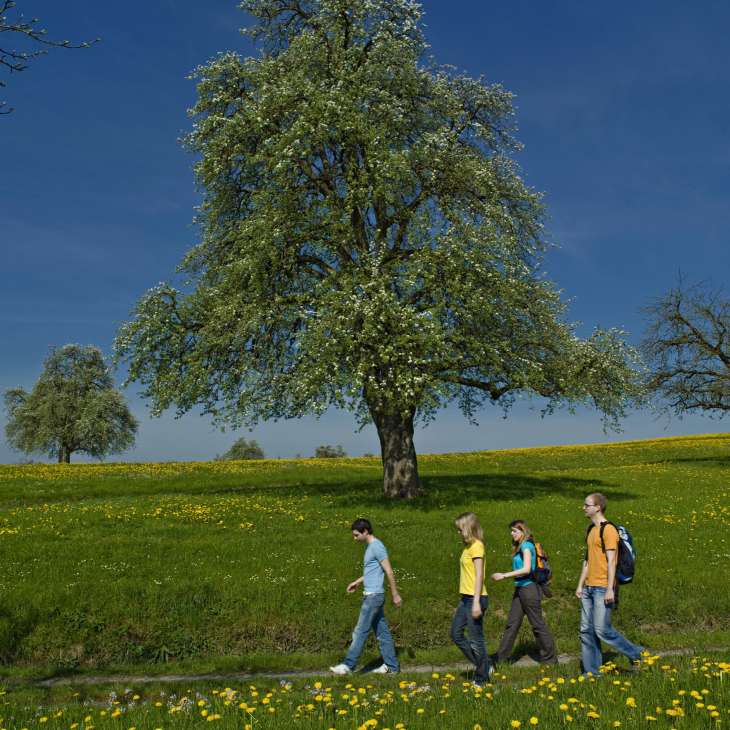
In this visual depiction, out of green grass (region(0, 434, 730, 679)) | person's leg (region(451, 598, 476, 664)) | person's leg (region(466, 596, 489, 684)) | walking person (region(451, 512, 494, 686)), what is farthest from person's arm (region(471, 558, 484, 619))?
green grass (region(0, 434, 730, 679))

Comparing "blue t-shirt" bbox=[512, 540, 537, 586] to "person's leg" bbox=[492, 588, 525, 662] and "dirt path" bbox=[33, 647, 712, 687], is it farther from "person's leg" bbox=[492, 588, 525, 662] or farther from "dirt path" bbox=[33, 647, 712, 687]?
"dirt path" bbox=[33, 647, 712, 687]

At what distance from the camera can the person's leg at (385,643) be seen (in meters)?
11.7

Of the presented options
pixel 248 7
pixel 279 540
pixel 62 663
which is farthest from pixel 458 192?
pixel 62 663

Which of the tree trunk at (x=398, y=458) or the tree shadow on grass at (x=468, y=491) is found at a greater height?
the tree trunk at (x=398, y=458)

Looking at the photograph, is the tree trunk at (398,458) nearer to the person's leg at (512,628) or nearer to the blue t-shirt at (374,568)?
the person's leg at (512,628)

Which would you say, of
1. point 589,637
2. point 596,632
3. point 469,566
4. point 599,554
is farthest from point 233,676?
point 599,554

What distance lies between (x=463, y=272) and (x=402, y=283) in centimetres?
258

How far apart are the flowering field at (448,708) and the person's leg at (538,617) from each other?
1.44 meters

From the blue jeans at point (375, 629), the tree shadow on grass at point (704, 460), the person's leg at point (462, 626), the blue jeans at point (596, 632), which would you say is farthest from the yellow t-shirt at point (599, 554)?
the tree shadow on grass at point (704, 460)

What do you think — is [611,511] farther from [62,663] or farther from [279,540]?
[62,663]

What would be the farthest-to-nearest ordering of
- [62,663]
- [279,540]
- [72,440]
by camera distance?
[72,440] < [279,540] < [62,663]

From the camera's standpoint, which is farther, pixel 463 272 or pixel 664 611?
pixel 463 272

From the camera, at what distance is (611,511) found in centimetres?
2734

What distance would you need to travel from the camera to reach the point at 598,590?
1047cm
